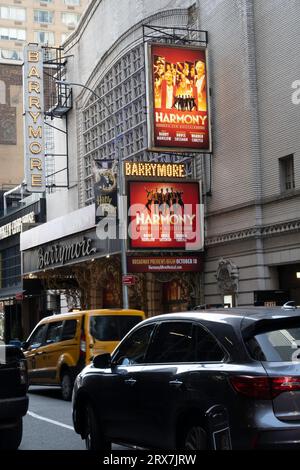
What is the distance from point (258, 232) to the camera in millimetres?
22984

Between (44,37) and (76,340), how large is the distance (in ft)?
239

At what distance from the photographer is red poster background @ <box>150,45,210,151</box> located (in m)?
24.3

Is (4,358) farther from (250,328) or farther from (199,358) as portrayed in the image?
(250,328)

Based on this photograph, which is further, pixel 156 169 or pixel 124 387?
pixel 156 169

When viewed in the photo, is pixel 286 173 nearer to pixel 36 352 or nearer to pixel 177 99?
pixel 177 99

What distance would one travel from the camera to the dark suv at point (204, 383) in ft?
20.0

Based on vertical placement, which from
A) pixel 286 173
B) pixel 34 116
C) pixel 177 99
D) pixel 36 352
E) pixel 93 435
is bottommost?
pixel 93 435

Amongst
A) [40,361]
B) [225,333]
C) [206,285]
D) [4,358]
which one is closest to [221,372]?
[225,333]

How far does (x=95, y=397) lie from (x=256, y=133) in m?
16.3

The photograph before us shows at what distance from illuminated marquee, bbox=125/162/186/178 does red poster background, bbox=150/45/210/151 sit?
1722mm

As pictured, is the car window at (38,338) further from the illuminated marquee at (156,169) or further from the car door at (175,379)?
the car door at (175,379)

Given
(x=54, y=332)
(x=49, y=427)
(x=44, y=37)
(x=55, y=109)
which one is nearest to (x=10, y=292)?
(x=55, y=109)

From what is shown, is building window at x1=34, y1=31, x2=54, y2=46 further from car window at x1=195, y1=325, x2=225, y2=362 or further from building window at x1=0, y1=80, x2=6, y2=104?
car window at x1=195, y1=325, x2=225, y2=362

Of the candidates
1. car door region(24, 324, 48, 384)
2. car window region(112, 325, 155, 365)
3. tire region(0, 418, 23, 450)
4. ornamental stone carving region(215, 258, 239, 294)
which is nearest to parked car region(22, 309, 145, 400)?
car door region(24, 324, 48, 384)
